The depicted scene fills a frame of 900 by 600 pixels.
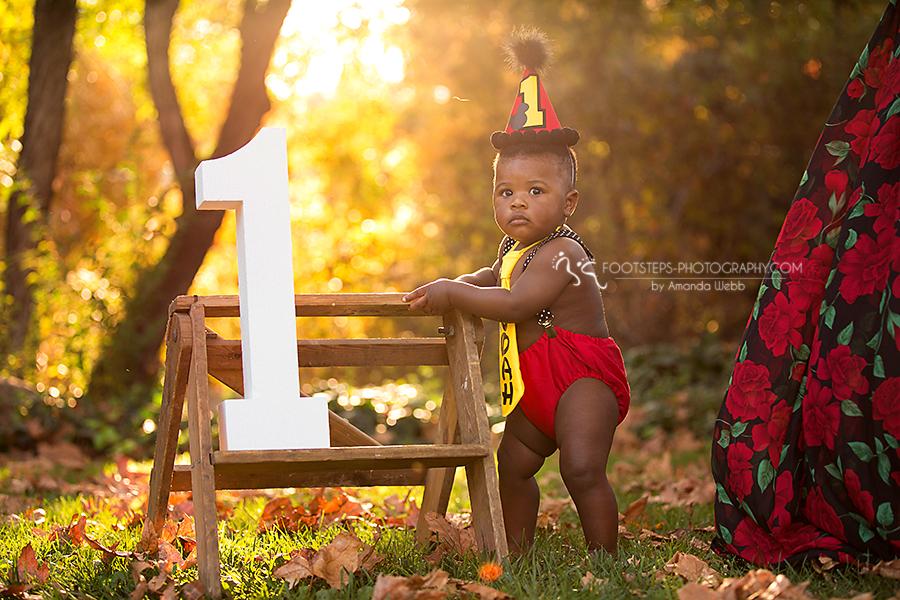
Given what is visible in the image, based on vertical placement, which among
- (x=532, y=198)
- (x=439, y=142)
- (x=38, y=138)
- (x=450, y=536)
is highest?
(x=439, y=142)

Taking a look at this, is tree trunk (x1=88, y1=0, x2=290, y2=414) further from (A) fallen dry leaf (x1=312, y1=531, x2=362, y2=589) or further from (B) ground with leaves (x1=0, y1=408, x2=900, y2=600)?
(A) fallen dry leaf (x1=312, y1=531, x2=362, y2=589)

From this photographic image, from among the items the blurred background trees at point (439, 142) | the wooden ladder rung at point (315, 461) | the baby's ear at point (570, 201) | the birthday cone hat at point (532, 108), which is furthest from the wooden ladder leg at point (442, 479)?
the blurred background trees at point (439, 142)

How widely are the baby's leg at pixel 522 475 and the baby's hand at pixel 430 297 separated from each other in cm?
50

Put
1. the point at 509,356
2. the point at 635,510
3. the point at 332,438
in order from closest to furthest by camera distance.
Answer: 1. the point at 509,356
2. the point at 332,438
3. the point at 635,510

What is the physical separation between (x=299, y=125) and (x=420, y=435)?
39.8ft

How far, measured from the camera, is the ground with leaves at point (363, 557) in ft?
7.05

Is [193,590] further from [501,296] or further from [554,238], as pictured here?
[554,238]

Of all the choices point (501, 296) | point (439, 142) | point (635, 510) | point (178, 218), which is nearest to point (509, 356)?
point (501, 296)

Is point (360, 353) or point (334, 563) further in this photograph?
point (360, 353)

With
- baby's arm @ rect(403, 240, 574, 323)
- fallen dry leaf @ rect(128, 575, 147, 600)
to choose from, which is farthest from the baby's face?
fallen dry leaf @ rect(128, 575, 147, 600)

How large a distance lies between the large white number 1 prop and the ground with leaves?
390 mm

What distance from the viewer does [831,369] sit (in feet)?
7.90

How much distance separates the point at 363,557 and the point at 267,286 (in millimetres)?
850

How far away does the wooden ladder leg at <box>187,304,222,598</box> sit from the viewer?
88.0 inches
